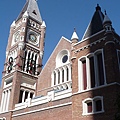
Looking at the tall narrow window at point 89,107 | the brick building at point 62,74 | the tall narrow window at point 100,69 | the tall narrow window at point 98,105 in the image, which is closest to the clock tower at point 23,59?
the brick building at point 62,74

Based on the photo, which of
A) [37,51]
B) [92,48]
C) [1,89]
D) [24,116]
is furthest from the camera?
[37,51]

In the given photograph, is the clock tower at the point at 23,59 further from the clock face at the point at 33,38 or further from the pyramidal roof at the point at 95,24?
the pyramidal roof at the point at 95,24

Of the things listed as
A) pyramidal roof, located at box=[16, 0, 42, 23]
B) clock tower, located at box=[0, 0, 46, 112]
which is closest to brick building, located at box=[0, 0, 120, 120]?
clock tower, located at box=[0, 0, 46, 112]

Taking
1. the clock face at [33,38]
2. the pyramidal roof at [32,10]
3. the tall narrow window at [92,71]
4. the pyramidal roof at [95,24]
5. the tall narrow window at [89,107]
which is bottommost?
the tall narrow window at [89,107]

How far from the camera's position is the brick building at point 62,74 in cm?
1806

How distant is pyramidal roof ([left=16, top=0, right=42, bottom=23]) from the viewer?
43.6 m

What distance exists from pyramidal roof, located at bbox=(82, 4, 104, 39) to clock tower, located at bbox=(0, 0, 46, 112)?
52.3 ft

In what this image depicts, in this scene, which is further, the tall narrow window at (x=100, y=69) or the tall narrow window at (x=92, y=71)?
the tall narrow window at (x=92, y=71)

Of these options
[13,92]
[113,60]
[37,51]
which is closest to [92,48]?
[113,60]

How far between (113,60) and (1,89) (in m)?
23.7

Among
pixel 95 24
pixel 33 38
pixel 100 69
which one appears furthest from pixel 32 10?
pixel 100 69

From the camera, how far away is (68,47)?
110ft

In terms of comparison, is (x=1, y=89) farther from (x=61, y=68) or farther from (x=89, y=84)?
(x=89, y=84)

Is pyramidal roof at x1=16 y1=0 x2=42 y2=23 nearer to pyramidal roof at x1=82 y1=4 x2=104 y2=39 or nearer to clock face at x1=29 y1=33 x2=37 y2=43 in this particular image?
clock face at x1=29 y1=33 x2=37 y2=43
